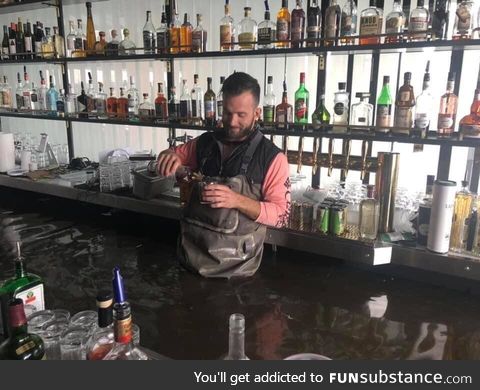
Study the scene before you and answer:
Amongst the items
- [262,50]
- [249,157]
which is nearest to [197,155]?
[249,157]

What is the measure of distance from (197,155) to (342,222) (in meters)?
0.74

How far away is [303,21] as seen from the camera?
6.55ft

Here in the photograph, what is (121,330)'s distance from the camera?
805mm

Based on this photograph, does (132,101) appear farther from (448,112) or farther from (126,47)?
(448,112)

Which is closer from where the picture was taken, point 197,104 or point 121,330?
point 121,330

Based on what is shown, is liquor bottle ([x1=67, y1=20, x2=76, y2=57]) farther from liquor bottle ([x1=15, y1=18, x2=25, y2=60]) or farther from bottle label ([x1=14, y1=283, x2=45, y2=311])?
bottle label ([x1=14, y1=283, x2=45, y2=311])

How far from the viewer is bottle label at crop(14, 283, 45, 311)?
3.54 feet

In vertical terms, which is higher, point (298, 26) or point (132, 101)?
point (298, 26)

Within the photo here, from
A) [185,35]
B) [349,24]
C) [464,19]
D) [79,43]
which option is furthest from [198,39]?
[464,19]

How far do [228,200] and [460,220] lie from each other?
95 cm

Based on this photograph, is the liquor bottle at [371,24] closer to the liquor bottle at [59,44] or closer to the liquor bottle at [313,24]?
the liquor bottle at [313,24]

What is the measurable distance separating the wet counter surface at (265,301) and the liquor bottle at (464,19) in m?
1.04

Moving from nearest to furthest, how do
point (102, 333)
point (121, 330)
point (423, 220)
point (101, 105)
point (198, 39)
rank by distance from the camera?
point (121, 330) → point (102, 333) → point (423, 220) → point (198, 39) → point (101, 105)

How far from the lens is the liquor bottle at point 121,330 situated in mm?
800
